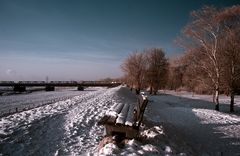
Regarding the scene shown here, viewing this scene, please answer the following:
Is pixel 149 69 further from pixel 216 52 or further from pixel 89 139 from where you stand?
pixel 89 139

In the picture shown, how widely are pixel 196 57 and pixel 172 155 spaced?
18992 millimetres

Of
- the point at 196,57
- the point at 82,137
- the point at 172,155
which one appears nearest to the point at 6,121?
the point at 82,137

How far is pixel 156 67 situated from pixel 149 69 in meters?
1.73

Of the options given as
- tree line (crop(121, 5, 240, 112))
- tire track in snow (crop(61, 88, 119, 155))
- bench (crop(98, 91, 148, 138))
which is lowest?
tire track in snow (crop(61, 88, 119, 155))

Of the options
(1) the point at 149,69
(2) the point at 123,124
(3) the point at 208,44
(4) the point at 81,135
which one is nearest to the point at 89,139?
(4) the point at 81,135

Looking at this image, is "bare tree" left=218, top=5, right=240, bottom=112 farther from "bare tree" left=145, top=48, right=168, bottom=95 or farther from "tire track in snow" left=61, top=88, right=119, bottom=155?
"bare tree" left=145, top=48, right=168, bottom=95

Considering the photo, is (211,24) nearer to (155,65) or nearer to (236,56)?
(236,56)

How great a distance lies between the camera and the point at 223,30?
2155 cm

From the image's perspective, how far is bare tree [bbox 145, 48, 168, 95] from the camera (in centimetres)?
5412

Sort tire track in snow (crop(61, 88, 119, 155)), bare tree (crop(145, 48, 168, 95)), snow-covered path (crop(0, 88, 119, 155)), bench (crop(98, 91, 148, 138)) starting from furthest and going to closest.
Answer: bare tree (crop(145, 48, 168, 95)) → tire track in snow (crop(61, 88, 119, 155)) → snow-covered path (crop(0, 88, 119, 155)) → bench (crop(98, 91, 148, 138))

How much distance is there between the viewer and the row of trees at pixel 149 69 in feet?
178

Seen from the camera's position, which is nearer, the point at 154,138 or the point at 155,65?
the point at 154,138

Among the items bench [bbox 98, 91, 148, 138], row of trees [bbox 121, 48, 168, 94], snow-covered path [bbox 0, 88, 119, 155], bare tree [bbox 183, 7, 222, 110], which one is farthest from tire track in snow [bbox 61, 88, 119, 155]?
row of trees [bbox 121, 48, 168, 94]

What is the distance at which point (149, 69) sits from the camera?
179ft
